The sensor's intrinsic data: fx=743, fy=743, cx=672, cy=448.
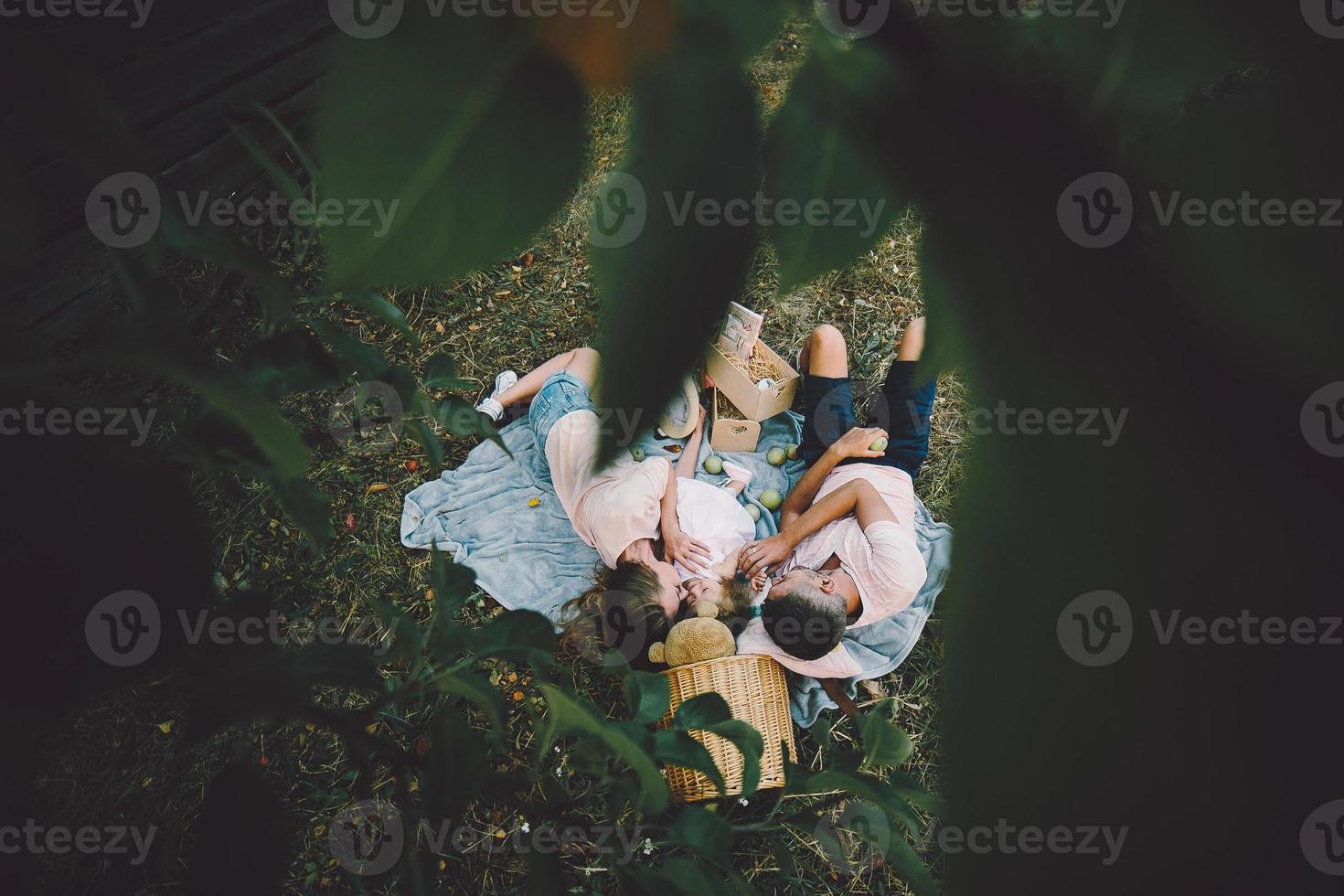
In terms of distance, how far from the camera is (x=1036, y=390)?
0.41 feet

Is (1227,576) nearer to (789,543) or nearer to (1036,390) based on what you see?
(1036,390)

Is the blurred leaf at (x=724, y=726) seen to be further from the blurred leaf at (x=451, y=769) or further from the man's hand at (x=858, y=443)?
the man's hand at (x=858, y=443)

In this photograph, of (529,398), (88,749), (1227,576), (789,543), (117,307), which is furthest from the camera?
(529,398)

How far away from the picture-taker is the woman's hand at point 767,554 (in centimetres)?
287

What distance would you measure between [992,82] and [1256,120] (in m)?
0.05

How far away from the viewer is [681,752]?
1289 millimetres

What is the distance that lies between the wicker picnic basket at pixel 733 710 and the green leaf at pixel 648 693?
988 mm

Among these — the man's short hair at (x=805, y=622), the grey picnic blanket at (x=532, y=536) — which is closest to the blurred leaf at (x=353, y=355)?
the grey picnic blanket at (x=532, y=536)

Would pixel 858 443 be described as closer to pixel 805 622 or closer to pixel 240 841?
pixel 805 622

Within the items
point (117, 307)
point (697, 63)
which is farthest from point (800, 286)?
point (117, 307)

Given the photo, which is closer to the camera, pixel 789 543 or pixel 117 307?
pixel 117 307

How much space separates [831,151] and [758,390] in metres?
2.77

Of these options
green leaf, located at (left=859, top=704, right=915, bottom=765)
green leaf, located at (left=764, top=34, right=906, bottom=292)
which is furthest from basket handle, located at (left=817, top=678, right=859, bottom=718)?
green leaf, located at (left=764, top=34, right=906, bottom=292)

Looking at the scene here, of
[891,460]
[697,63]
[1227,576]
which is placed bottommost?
[1227,576]
